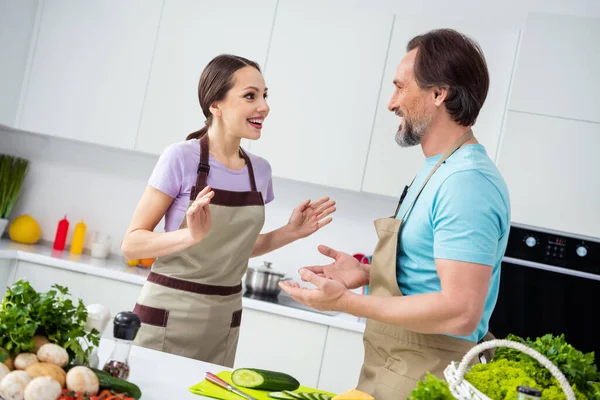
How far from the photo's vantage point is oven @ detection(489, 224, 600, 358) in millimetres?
3367

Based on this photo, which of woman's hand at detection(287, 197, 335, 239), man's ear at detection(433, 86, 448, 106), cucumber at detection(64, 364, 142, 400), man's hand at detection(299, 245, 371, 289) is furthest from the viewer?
woman's hand at detection(287, 197, 335, 239)

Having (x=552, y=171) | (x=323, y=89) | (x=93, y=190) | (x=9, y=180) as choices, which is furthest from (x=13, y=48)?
(x=552, y=171)

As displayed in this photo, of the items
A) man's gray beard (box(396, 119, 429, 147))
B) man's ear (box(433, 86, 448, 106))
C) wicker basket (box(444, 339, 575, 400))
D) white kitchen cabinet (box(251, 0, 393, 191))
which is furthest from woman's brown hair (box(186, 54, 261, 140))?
wicker basket (box(444, 339, 575, 400))

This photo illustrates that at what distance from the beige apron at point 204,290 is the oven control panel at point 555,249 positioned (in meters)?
1.55

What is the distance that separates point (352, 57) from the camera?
3740 millimetres

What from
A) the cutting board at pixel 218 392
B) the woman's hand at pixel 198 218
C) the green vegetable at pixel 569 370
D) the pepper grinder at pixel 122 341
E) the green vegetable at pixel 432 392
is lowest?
the cutting board at pixel 218 392

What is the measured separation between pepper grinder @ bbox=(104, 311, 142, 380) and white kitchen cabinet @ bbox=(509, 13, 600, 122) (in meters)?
2.53

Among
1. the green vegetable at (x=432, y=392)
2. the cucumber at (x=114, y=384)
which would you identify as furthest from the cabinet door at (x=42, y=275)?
the green vegetable at (x=432, y=392)

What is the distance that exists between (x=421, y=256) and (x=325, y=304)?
0.30 meters

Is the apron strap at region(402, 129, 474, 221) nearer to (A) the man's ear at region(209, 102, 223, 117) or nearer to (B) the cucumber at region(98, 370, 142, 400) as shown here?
(B) the cucumber at region(98, 370, 142, 400)

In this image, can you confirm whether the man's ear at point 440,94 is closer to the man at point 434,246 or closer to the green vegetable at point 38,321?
the man at point 434,246

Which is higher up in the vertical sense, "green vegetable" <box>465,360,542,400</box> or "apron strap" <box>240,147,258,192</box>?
"apron strap" <box>240,147,258,192</box>

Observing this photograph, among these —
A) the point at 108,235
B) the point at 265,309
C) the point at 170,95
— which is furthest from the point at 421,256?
the point at 108,235

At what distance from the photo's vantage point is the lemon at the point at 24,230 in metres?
4.15
